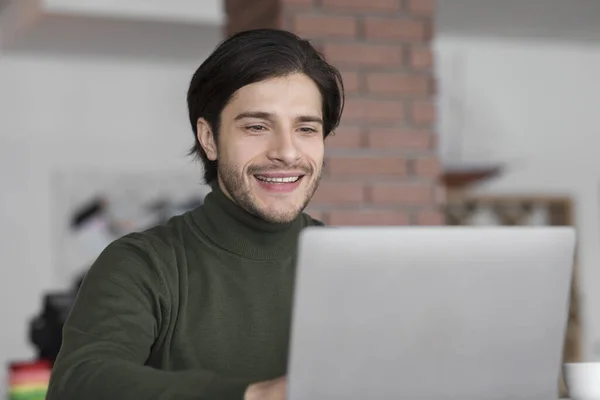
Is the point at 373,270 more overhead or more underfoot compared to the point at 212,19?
more underfoot

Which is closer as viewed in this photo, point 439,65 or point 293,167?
point 293,167

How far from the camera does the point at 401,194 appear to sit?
120 inches

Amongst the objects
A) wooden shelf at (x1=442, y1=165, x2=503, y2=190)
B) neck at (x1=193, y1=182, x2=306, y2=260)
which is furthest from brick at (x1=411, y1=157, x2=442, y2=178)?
wooden shelf at (x1=442, y1=165, x2=503, y2=190)

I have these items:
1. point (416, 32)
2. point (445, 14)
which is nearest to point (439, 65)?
point (445, 14)

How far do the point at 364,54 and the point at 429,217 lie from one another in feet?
1.73

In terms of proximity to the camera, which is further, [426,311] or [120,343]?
[120,343]

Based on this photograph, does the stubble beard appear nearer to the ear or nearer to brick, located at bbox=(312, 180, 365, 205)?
the ear

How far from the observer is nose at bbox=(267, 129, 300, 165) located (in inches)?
53.9

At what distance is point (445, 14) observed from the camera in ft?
17.1

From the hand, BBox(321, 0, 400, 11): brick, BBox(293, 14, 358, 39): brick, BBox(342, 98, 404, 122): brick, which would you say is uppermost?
BBox(321, 0, 400, 11): brick

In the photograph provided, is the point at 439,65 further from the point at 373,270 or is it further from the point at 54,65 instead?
the point at 373,270

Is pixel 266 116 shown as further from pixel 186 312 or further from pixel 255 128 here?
pixel 186 312

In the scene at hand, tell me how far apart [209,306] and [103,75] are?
4468 millimetres

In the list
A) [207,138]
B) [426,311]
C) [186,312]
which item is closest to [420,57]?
[207,138]
